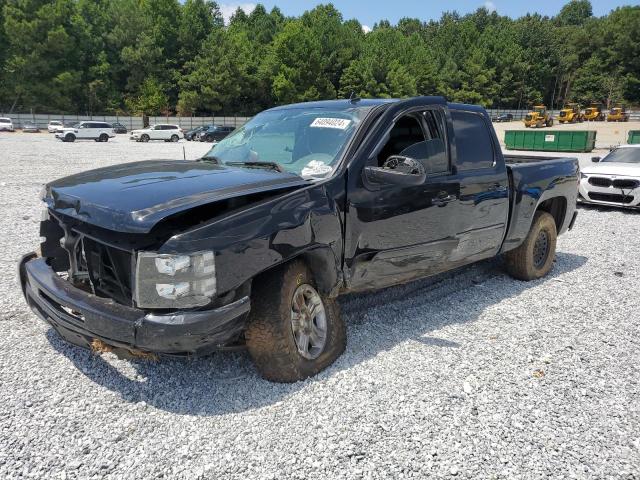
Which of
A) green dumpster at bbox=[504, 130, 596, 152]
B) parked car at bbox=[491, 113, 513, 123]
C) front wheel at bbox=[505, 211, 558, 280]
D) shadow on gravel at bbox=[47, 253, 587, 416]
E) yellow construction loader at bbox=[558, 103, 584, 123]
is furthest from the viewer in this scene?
parked car at bbox=[491, 113, 513, 123]

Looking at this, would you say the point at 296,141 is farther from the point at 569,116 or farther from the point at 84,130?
the point at 569,116

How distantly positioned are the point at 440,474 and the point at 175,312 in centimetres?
159

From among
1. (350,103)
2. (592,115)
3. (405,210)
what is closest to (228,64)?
(592,115)

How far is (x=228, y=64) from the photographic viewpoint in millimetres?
66562

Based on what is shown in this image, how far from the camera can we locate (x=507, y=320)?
4621 millimetres

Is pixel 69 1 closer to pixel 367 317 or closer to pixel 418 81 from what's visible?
pixel 418 81

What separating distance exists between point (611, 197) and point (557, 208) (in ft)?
18.5

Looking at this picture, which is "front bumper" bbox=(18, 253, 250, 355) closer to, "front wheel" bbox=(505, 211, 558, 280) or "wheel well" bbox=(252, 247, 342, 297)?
"wheel well" bbox=(252, 247, 342, 297)

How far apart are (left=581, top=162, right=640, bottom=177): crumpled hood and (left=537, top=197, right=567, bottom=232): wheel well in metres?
5.67

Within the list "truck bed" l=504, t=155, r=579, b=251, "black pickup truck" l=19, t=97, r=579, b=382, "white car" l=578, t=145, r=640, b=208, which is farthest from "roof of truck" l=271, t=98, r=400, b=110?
"white car" l=578, t=145, r=640, b=208

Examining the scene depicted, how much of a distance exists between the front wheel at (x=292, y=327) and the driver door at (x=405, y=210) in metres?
0.34

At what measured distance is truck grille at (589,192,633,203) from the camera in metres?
10.6

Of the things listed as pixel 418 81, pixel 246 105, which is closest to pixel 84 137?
pixel 246 105

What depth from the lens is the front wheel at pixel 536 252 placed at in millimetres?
5711
